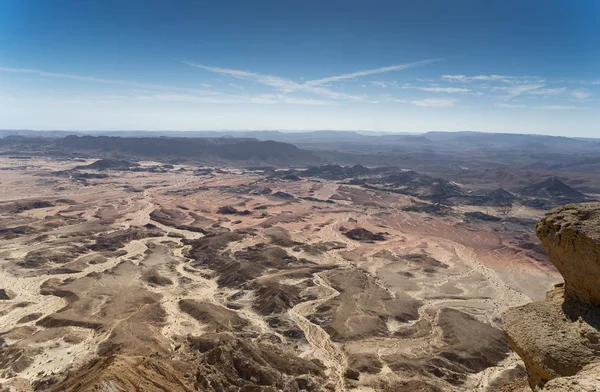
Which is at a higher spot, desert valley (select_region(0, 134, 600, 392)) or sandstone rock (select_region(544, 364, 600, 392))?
sandstone rock (select_region(544, 364, 600, 392))

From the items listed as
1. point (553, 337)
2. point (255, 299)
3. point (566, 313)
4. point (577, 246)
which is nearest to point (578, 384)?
point (553, 337)

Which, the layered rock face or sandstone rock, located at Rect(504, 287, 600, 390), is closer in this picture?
sandstone rock, located at Rect(504, 287, 600, 390)

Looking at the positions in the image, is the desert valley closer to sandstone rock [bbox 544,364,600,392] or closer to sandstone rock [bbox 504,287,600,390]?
sandstone rock [bbox 504,287,600,390]

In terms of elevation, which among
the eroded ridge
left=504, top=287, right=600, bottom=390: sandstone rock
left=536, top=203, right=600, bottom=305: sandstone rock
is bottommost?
the eroded ridge

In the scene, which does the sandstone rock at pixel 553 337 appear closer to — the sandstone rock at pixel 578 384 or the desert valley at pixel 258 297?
the sandstone rock at pixel 578 384

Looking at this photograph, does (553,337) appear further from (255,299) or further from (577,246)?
(255,299)

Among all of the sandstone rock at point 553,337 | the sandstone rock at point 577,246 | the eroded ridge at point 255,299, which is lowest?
the eroded ridge at point 255,299

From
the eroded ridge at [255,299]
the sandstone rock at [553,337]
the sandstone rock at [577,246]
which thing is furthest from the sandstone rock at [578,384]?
the eroded ridge at [255,299]

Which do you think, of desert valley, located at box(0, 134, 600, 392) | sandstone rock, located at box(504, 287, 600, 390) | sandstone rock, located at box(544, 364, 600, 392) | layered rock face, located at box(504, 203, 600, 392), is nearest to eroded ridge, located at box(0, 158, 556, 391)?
desert valley, located at box(0, 134, 600, 392)

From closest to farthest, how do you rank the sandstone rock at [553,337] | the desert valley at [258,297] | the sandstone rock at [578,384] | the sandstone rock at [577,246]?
the sandstone rock at [578,384] → the sandstone rock at [553,337] → the sandstone rock at [577,246] → the desert valley at [258,297]
